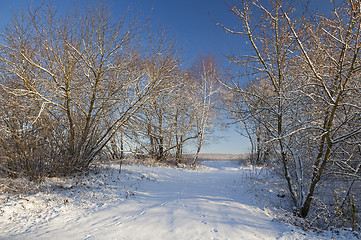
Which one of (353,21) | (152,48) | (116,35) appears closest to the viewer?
(353,21)

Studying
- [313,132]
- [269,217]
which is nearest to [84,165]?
[269,217]

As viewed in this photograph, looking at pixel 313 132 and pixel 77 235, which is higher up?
pixel 313 132

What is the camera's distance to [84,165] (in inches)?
279

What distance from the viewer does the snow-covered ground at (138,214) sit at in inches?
141

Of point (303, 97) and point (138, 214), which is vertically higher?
point (303, 97)

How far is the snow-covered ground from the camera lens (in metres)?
3.57

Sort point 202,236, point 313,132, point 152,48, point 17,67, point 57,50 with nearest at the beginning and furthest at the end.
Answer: point 202,236 < point 313,132 < point 17,67 < point 57,50 < point 152,48

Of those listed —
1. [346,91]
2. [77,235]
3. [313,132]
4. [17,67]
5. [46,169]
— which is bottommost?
[77,235]

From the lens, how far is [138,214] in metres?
4.32

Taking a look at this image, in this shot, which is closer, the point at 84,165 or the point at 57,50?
the point at 57,50

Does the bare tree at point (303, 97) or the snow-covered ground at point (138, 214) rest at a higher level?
the bare tree at point (303, 97)

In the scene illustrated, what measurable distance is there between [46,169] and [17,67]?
2981 millimetres

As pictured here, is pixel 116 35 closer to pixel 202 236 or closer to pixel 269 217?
pixel 202 236

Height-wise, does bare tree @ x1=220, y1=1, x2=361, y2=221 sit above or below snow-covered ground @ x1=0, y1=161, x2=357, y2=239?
above
